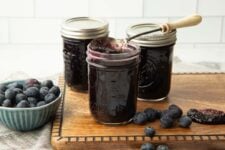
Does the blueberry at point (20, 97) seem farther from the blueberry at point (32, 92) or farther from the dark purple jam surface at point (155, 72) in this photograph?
the dark purple jam surface at point (155, 72)

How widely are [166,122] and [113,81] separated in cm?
11

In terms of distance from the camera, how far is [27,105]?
32.3 inches

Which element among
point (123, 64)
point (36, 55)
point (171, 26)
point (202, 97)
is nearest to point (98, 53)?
point (123, 64)

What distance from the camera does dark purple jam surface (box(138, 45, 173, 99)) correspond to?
0.89 metres

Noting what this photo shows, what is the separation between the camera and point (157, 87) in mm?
919

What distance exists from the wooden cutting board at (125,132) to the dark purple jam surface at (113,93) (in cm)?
2

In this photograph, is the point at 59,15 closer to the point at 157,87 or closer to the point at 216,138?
the point at 157,87

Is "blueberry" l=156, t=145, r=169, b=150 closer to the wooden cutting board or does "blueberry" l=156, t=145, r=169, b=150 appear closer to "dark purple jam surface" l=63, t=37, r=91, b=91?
the wooden cutting board

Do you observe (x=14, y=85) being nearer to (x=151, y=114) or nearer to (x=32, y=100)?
(x=32, y=100)

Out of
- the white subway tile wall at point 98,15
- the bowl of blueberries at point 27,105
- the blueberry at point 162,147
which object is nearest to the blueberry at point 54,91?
the bowl of blueberries at point 27,105

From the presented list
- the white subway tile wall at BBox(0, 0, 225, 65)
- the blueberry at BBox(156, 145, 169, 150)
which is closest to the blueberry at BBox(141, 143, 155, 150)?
the blueberry at BBox(156, 145, 169, 150)

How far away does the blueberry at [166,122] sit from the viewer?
0.83 metres

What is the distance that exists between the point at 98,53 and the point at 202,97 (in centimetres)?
25

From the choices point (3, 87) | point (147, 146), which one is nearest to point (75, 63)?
point (3, 87)
